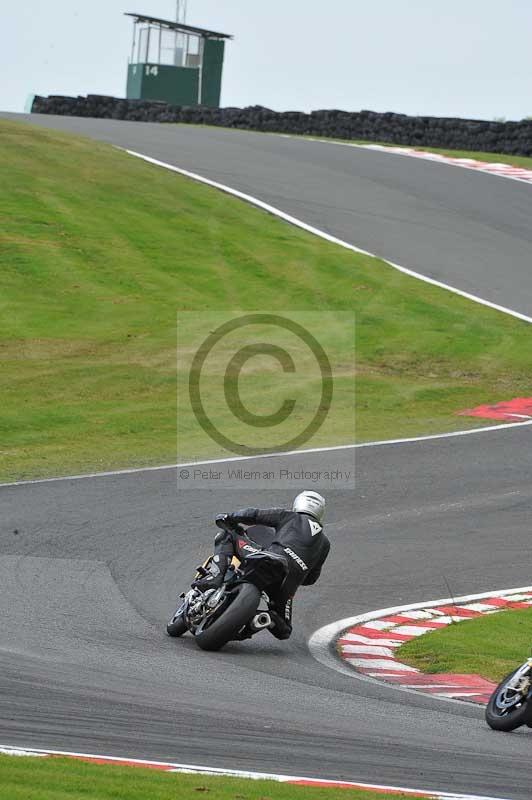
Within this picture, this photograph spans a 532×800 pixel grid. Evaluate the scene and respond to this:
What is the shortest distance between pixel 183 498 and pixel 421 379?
7.59 metres

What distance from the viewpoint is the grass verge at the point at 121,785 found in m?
5.25

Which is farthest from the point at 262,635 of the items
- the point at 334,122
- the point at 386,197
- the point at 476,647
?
the point at 334,122

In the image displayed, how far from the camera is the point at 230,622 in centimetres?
888

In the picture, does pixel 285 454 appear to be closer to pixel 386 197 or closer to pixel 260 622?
pixel 260 622

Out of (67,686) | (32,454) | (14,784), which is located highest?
(14,784)

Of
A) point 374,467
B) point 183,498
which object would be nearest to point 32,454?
point 183,498

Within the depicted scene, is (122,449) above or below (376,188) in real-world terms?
below

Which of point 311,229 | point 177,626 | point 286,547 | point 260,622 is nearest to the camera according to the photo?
point 260,622

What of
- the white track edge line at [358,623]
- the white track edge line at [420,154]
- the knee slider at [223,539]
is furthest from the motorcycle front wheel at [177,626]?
the white track edge line at [420,154]

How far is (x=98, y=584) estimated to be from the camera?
10.4 metres

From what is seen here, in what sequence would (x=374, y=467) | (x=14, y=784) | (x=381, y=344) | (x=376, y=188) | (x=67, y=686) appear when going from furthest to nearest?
(x=376, y=188)
(x=381, y=344)
(x=374, y=467)
(x=67, y=686)
(x=14, y=784)

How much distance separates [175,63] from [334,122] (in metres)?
14.2

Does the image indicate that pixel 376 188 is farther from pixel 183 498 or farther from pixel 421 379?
pixel 183 498

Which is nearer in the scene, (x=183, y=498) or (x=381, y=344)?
(x=183, y=498)
